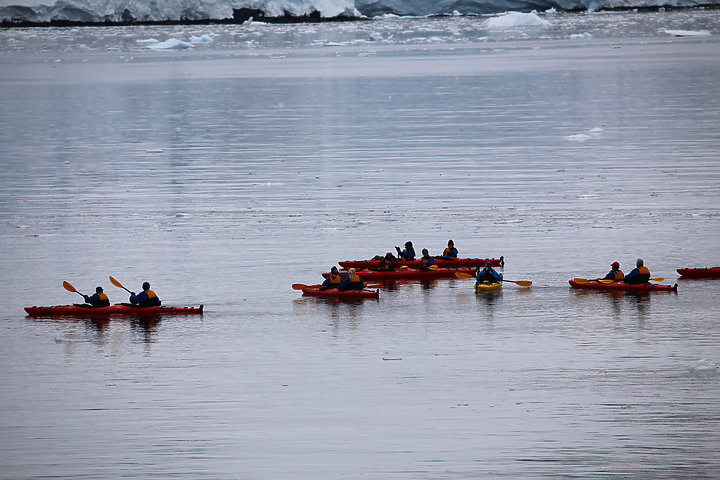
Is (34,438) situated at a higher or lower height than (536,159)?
lower

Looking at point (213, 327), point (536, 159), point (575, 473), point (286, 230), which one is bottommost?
point (575, 473)

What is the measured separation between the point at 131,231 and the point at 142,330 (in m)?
9.87

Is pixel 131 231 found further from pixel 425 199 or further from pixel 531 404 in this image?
pixel 531 404

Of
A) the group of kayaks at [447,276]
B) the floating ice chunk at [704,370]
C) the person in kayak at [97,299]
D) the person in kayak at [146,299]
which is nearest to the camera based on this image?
the floating ice chunk at [704,370]

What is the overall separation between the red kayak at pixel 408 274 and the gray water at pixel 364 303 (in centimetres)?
46

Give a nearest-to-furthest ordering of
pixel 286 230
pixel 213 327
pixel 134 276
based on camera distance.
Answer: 1. pixel 213 327
2. pixel 134 276
3. pixel 286 230

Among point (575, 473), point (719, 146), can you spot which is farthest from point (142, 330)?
point (719, 146)

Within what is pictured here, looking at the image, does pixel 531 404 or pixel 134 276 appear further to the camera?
pixel 134 276

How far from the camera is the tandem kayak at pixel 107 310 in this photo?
76.5 feet

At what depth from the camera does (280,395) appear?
18.3m


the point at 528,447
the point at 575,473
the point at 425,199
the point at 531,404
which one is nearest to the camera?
the point at 575,473

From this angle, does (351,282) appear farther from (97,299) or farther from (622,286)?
(622,286)

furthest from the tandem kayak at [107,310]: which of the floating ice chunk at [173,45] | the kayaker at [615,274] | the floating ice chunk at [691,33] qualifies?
the floating ice chunk at [691,33]

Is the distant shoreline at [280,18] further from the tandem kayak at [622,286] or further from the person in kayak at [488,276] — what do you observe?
the tandem kayak at [622,286]
